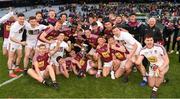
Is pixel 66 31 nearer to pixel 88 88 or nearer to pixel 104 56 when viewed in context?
pixel 104 56

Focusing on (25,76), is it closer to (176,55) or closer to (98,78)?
(98,78)

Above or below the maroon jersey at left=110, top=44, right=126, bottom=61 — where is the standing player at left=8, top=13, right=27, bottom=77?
above

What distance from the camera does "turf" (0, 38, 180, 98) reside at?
863cm

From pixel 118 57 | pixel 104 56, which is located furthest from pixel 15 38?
pixel 118 57

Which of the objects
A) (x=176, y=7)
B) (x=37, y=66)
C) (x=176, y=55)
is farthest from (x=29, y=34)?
(x=176, y=7)

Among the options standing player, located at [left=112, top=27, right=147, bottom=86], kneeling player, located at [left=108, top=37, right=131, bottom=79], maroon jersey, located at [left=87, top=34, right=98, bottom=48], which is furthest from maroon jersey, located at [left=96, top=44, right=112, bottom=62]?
maroon jersey, located at [left=87, top=34, right=98, bottom=48]

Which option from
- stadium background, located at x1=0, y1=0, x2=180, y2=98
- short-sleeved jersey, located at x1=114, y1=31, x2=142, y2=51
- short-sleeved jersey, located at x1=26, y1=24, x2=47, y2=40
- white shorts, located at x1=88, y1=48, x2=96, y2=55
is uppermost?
short-sleeved jersey, located at x1=26, y1=24, x2=47, y2=40

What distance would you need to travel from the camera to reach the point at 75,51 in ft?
36.0

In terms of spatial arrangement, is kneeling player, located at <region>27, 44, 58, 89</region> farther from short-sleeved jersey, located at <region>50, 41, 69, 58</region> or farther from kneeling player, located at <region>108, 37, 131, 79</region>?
kneeling player, located at <region>108, 37, 131, 79</region>

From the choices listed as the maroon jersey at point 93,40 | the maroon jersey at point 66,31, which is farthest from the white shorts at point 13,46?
the maroon jersey at point 93,40

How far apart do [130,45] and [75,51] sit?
Result: 6.59 feet

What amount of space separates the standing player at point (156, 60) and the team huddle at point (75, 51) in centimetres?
3

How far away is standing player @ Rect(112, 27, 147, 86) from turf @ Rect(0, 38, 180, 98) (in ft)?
1.29

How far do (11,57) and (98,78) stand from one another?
106 inches
